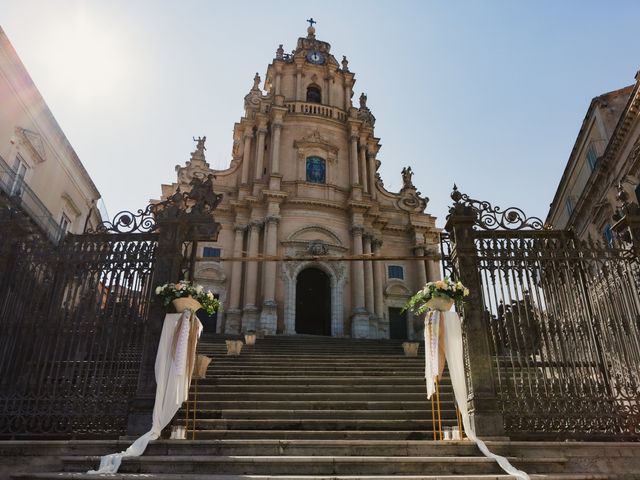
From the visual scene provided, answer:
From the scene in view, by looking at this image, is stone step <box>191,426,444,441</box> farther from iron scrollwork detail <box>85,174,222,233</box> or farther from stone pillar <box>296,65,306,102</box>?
stone pillar <box>296,65,306,102</box>

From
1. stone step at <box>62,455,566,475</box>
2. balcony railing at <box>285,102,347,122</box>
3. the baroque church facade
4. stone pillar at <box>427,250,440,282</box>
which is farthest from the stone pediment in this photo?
stone step at <box>62,455,566,475</box>

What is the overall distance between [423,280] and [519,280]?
18640 millimetres

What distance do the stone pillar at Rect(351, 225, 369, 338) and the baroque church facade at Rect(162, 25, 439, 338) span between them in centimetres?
5

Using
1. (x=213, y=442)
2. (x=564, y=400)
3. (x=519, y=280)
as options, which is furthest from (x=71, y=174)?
(x=564, y=400)

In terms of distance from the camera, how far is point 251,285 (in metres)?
25.1

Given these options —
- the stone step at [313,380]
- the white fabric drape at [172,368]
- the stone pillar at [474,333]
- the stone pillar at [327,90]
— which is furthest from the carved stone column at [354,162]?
the white fabric drape at [172,368]

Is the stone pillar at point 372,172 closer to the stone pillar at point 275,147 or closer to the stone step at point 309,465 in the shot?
the stone pillar at point 275,147

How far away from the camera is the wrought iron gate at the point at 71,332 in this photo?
26.8ft

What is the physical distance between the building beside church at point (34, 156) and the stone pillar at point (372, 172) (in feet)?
52.6

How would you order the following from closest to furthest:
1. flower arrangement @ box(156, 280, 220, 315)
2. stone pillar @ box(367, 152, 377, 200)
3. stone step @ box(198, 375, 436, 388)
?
flower arrangement @ box(156, 280, 220, 315), stone step @ box(198, 375, 436, 388), stone pillar @ box(367, 152, 377, 200)

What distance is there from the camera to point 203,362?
10.2 m

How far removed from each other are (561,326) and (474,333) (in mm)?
1862

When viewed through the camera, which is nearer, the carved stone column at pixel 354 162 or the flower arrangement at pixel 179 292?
the flower arrangement at pixel 179 292

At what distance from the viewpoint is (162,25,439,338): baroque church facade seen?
25.3 meters
